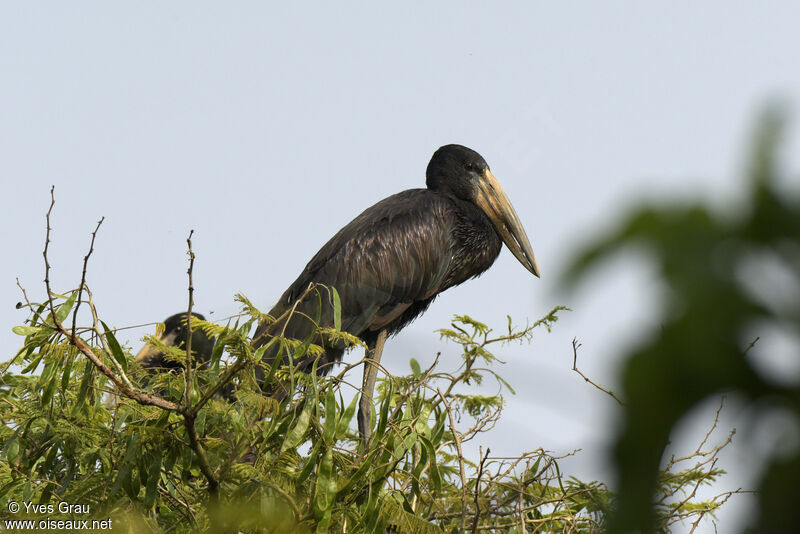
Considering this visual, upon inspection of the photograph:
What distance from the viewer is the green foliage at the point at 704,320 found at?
0.62m

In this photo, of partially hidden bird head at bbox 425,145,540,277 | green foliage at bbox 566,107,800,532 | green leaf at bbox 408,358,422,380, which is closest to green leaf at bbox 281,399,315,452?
green leaf at bbox 408,358,422,380

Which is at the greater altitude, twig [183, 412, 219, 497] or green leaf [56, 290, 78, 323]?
green leaf [56, 290, 78, 323]

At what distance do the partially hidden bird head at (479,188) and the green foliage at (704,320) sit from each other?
282 inches

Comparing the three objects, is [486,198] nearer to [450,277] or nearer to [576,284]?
[450,277]

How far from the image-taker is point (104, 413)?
4.11 m

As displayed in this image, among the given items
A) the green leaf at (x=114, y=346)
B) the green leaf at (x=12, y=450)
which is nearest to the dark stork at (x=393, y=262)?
the green leaf at (x=12, y=450)

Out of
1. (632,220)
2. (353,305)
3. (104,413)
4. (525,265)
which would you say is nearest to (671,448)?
(632,220)

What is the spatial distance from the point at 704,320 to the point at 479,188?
7.41 metres

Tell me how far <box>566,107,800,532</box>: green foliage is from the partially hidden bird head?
23.5 feet

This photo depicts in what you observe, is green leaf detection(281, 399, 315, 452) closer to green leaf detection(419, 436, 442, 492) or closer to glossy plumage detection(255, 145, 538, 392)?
green leaf detection(419, 436, 442, 492)

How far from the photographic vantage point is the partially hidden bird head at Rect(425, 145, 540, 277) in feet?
25.8

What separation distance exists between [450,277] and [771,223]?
6920mm

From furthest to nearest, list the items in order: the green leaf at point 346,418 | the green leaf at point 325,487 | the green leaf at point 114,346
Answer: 1. the green leaf at point 346,418
2. the green leaf at point 325,487
3. the green leaf at point 114,346

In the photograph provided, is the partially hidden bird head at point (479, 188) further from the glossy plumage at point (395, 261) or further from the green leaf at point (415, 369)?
the green leaf at point (415, 369)
